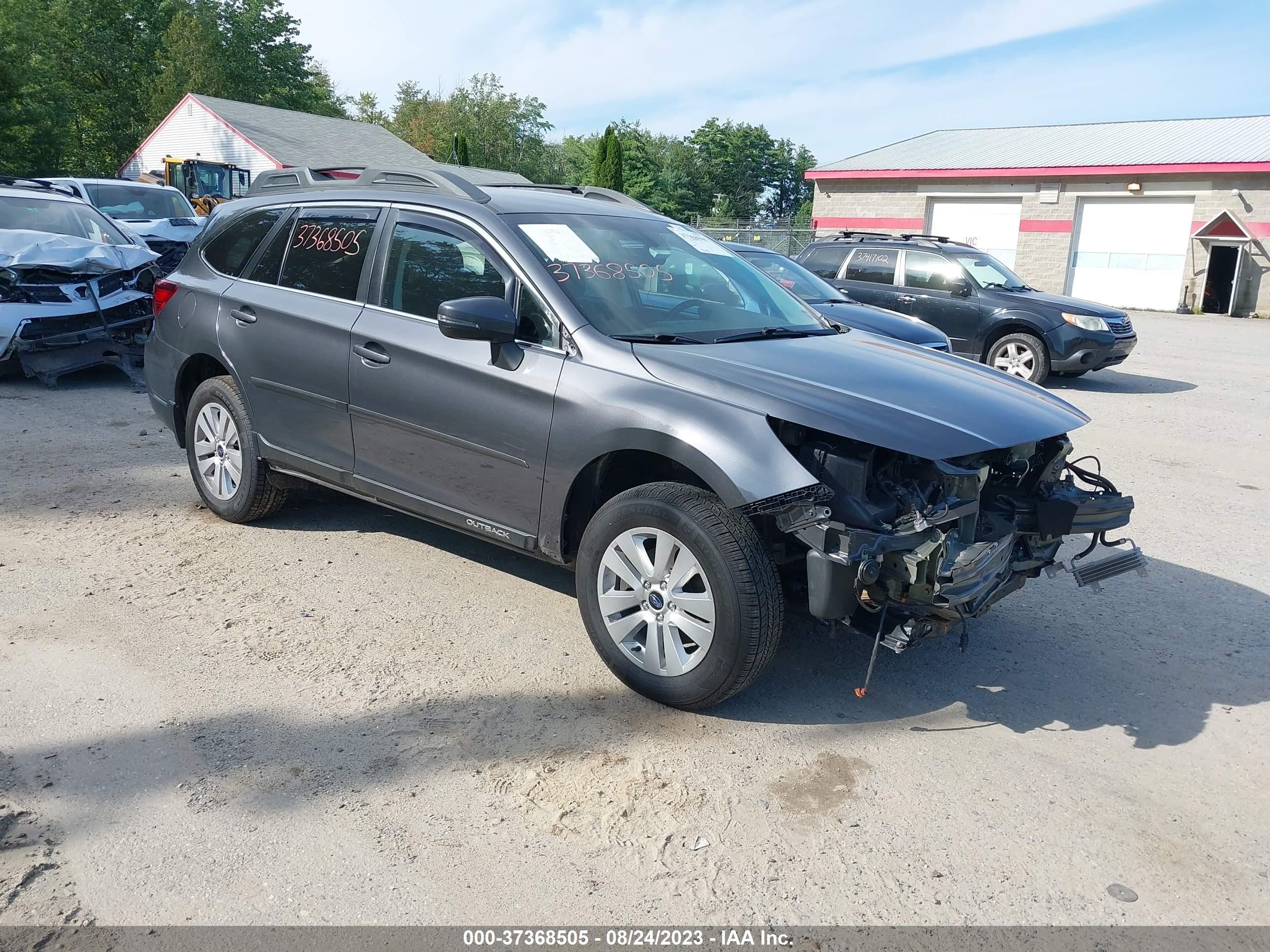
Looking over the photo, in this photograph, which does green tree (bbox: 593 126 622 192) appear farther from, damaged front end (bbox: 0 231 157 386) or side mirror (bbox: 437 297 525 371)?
side mirror (bbox: 437 297 525 371)

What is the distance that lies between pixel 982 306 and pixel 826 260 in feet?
6.89

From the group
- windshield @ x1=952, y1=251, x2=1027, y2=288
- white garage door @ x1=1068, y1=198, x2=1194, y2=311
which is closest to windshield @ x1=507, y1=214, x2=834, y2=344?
windshield @ x1=952, y1=251, x2=1027, y2=288

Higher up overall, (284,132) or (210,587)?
(284,132)

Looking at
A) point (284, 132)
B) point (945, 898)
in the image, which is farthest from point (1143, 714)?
point (284, 132)

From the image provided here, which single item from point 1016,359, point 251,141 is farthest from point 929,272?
point 251,141

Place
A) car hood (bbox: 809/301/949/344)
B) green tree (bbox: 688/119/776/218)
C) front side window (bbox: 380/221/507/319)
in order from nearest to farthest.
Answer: front side window (bbox: 380/221/507/319), car hood (bbox: 809/301/949/344), green tree (bbox: 688/119/776/218)

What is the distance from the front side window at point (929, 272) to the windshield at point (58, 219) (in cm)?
927

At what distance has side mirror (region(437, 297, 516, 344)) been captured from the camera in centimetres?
389

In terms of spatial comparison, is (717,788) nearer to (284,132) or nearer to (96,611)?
(96,611)

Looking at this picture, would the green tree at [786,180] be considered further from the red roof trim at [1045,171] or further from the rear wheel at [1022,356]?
the rear wheel at [1022,356]

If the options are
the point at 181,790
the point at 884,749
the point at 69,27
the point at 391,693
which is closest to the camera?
the point at 181,790

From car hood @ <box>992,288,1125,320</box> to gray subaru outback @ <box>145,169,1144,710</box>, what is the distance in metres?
7.80

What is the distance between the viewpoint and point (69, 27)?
4838cm

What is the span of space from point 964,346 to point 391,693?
10.0 metres
